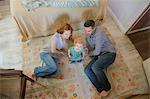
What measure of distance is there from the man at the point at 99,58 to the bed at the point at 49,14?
26 cm

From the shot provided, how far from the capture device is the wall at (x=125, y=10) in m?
2.02

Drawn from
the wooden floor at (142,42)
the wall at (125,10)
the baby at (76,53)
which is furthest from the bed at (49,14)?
the wooden floor at (142,42)

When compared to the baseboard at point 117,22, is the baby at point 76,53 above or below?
below

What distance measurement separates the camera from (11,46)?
2.26 m

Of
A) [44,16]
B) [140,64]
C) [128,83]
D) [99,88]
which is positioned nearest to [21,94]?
[99,88]

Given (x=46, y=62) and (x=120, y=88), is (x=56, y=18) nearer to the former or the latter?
(x=46, y=62)

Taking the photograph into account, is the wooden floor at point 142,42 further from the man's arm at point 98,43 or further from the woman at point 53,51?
the woman at point 53,51

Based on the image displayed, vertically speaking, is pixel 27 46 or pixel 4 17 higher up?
pixel 4 17

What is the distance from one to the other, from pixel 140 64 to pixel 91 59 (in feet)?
1.49

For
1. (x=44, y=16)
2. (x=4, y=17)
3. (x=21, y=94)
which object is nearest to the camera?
(x=21, y=94)

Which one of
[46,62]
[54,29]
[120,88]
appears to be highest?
[54,29]

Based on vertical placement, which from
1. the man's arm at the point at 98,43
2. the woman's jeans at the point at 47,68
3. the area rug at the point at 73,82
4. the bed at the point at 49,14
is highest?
the bed at the point at 49,14

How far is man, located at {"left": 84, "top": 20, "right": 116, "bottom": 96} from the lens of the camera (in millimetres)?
1915

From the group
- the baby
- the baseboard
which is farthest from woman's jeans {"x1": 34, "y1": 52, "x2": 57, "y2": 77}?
the baseboard
